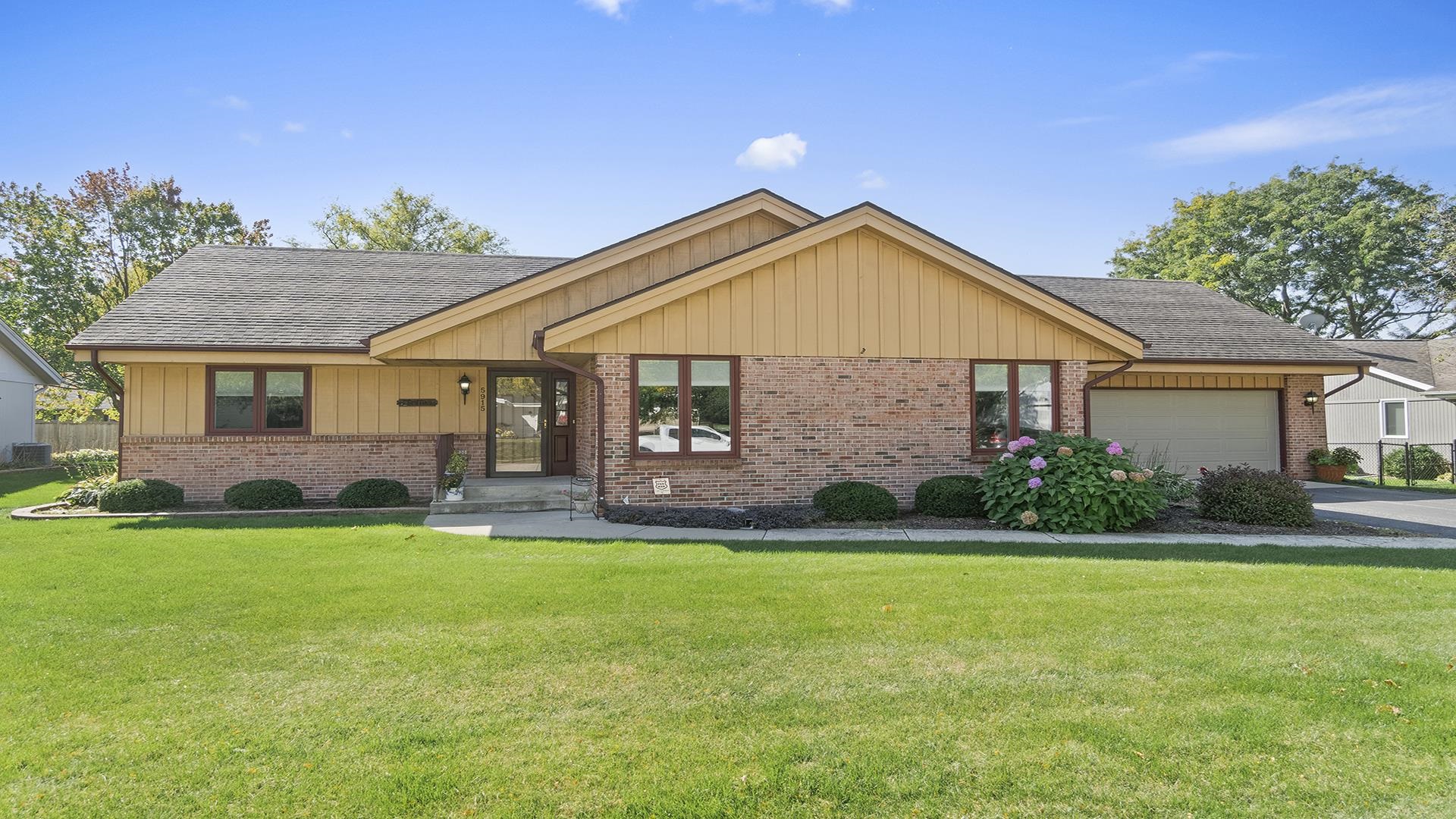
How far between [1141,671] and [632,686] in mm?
2947

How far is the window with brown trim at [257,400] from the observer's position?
1366cm

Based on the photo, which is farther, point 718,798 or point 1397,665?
point 1397,665

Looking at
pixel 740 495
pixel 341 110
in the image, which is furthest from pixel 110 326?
pixel 740 495

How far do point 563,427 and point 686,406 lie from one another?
12.6ft

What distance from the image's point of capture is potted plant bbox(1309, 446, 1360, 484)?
1722cm

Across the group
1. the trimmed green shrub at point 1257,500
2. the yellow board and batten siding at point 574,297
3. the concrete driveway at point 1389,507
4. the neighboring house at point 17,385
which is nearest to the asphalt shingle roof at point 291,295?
the yellow board and batten siding at point 574,297

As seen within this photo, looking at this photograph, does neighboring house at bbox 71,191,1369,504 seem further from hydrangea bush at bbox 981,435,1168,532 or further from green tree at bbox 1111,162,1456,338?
green tree at bbox 1111,162,1456,338

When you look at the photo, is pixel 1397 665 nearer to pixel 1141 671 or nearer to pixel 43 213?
pixel 1141 671

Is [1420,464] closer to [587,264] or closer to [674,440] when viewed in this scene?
[674,440]

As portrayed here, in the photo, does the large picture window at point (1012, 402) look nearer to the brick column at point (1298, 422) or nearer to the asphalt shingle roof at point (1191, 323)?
the asphalt shingle roof at point (1191, 323)

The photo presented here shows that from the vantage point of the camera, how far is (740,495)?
1178 centimetres

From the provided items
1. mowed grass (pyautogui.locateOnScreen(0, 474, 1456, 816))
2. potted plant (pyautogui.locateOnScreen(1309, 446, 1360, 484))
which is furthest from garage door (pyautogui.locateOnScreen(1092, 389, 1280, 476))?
mowed grass (pyautogui.locateOnScreen(0, 474, 1456, 816))

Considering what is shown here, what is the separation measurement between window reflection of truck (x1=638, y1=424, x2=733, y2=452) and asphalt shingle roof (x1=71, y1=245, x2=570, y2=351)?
5046 mm

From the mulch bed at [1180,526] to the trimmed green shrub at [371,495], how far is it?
740 cm
